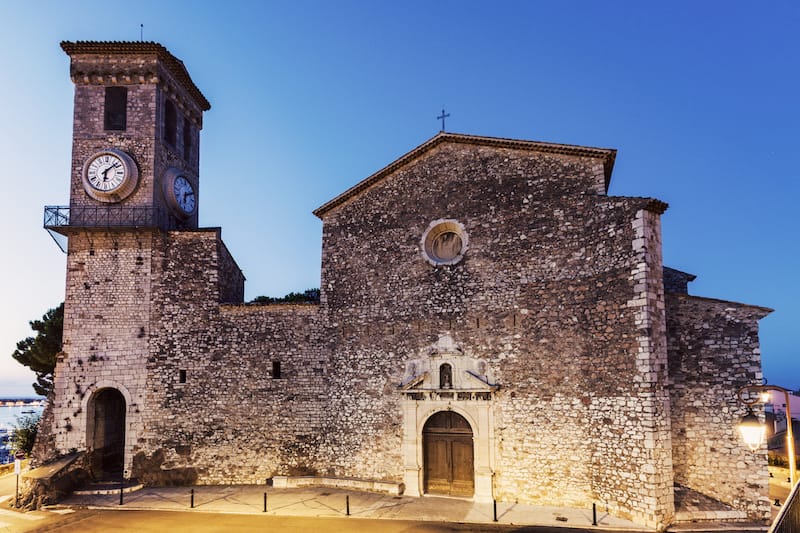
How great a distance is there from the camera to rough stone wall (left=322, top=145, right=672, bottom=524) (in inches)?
477

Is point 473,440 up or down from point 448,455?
up

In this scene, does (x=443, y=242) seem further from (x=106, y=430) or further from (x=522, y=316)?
(x=106, y=430)

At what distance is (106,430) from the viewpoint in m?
17.5

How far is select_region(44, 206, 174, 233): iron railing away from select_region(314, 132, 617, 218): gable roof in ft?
18.2

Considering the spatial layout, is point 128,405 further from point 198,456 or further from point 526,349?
point 526,349

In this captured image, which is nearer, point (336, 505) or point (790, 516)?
point (790, 516)

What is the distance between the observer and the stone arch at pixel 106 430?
53.9 feet

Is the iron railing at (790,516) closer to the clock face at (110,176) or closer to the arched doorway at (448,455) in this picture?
the arched doorway at (448,455)

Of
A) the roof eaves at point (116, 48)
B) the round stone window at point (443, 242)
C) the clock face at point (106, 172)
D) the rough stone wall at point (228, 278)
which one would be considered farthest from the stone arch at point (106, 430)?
the roof eaves at point (116, 48)

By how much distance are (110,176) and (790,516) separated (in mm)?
18999

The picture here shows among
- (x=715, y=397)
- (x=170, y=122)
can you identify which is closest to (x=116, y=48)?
(x=170, y=122)

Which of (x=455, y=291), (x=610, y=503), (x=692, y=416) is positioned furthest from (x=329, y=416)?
(x=692, y=416)

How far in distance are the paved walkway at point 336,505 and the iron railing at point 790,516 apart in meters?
6.08

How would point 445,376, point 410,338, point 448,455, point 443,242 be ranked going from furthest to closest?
1. point 443,242
2. point 410,338
3. point 445,376
4. point 448,455
